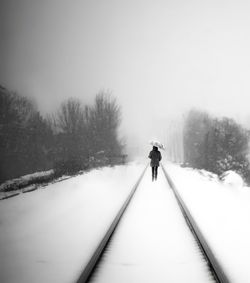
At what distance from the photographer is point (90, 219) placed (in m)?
6.14

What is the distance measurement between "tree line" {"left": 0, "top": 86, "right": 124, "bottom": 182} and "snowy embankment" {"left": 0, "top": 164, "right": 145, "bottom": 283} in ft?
55.1

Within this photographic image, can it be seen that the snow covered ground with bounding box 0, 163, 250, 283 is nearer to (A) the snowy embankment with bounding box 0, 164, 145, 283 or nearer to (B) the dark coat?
(A) the snowy embankment with bounding box 0, 164, 145, 283

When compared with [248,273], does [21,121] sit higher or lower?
higher

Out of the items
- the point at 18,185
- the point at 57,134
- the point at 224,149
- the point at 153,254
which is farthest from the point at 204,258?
the point at 224,149

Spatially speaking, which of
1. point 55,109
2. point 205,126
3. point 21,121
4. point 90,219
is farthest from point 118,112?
point 90,219

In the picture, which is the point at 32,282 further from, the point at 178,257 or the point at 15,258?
the point at 178,257

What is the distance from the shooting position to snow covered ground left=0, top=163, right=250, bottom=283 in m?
3.43

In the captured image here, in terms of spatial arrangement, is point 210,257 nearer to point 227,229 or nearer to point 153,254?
point 153,254

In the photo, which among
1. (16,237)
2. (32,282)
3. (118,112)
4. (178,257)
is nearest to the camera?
(32,282)

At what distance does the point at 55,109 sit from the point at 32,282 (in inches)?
1337

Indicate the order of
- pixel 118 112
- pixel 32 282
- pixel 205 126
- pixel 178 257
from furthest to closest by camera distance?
pixel 205 126 → pixel 118 112 → pixel 178 257 → pixel 32 282

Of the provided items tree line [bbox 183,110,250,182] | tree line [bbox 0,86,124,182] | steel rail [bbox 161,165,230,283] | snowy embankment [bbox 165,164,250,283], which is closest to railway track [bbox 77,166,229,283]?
steel rail [bbox 161,165,230,283]

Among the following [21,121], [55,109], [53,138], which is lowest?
[53,138]

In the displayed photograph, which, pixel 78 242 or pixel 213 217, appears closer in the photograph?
pixel 78 242
